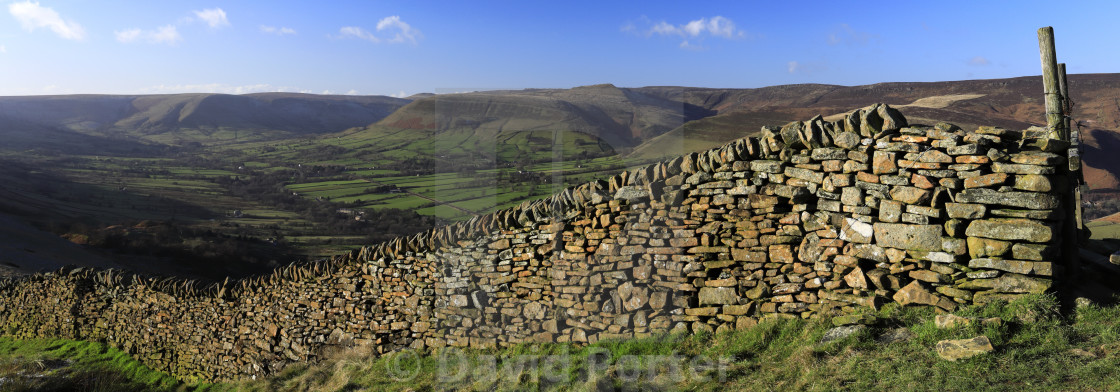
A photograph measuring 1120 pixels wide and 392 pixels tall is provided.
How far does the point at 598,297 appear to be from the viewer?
26.7ft

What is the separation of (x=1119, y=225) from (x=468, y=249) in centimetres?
1697

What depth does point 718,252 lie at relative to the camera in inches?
288

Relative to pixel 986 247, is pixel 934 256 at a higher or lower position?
lower

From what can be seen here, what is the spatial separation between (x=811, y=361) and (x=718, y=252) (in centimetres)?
194

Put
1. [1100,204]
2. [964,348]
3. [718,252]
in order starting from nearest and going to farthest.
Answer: [964,348]
[718,252]
[1100,204]

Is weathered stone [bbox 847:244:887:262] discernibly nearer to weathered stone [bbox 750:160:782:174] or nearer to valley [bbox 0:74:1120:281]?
weathered stone [bbox 750:160:782:174]

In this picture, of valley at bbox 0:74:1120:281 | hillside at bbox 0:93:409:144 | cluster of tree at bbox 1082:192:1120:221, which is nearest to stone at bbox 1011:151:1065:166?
valley at bbox 0:74:1120:281

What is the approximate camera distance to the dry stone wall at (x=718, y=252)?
19.2ft

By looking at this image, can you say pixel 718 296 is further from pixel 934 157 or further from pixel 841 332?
pixel 934 157

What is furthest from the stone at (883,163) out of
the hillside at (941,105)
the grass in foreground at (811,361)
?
the hillside at (941,105)

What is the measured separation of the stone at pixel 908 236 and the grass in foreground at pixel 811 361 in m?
0.70

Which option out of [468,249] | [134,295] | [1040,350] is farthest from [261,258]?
[1040,350]

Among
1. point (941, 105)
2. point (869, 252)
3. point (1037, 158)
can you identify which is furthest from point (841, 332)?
point (941, 105)

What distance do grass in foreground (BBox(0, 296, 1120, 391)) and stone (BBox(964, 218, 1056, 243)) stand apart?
0.64m
